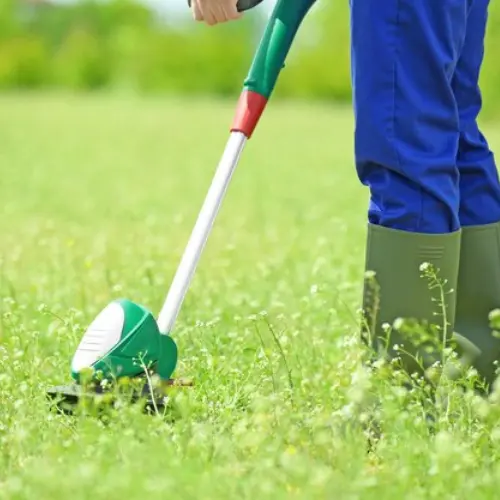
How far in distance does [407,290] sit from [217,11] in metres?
0.70

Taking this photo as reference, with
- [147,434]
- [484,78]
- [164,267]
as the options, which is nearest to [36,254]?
[164,267]

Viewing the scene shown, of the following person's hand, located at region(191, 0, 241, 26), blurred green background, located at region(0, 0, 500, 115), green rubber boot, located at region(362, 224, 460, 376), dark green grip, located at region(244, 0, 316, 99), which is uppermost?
person's hand, located at region(191, 0, 241, 26)

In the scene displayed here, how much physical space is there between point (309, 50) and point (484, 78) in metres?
13.8

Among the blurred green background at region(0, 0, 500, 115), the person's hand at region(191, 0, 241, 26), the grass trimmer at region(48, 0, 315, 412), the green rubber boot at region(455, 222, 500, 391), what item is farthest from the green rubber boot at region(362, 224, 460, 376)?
the blurred green background at region(0, 0, 500, 115)

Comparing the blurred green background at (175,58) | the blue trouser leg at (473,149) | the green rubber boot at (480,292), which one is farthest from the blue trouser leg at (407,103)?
the blurred green background at (175,58)

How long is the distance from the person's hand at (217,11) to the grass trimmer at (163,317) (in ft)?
0.15

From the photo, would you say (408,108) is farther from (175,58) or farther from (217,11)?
(175,58)

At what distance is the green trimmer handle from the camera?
9.06 ft

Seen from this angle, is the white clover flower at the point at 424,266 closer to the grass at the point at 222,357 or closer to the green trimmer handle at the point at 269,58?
the grass at the point at 222,357

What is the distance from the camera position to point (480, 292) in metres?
2.90

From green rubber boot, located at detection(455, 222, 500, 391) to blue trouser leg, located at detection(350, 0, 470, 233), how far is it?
0.31m

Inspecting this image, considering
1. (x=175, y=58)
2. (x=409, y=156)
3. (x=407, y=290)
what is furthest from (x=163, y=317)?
(x=175, y=58)

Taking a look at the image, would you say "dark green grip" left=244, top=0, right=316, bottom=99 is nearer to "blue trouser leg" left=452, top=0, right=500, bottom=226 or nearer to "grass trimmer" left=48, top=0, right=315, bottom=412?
"grass trimmer" left=48, top=0, right=315, bottom=412

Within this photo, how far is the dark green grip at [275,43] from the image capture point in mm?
2760
